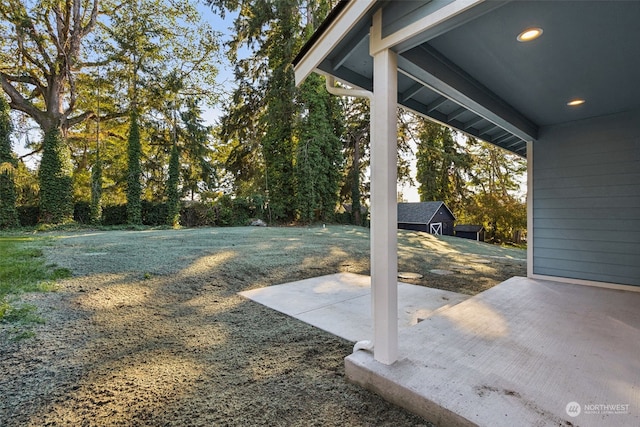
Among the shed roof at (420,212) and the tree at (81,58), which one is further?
the shed roof at (420,212)

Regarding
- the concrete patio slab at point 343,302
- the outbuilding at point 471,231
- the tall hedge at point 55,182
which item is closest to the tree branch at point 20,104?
the tall hedge at point 55,182

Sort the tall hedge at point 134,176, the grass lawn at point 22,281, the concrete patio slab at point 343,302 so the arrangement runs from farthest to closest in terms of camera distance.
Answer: the tall hedge at point 134,176 < the concrete patio slab at point 343,302 < the grass lawn at point 22,281

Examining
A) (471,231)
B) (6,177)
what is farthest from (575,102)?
(471,231)

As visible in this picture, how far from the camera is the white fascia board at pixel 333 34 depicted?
6.03ft

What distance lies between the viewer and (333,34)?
2.03 meters

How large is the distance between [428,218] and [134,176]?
16.1 metres

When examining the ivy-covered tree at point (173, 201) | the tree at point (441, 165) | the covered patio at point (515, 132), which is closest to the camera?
the covered patio at point (515, 132)

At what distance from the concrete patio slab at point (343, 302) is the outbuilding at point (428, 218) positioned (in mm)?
15155

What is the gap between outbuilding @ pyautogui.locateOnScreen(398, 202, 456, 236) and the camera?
→ 18.6 m

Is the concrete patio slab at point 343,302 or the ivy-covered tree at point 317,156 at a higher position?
the ivy-covered tree at point 317,156

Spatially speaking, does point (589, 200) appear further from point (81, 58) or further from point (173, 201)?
point (81, 58)

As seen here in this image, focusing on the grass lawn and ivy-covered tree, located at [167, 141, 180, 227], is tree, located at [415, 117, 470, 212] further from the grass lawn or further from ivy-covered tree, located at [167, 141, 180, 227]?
the grass lawn

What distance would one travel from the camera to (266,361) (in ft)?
7.22

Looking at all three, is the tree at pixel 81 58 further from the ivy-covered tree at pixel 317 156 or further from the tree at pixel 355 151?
the tree at pixel 355 151
